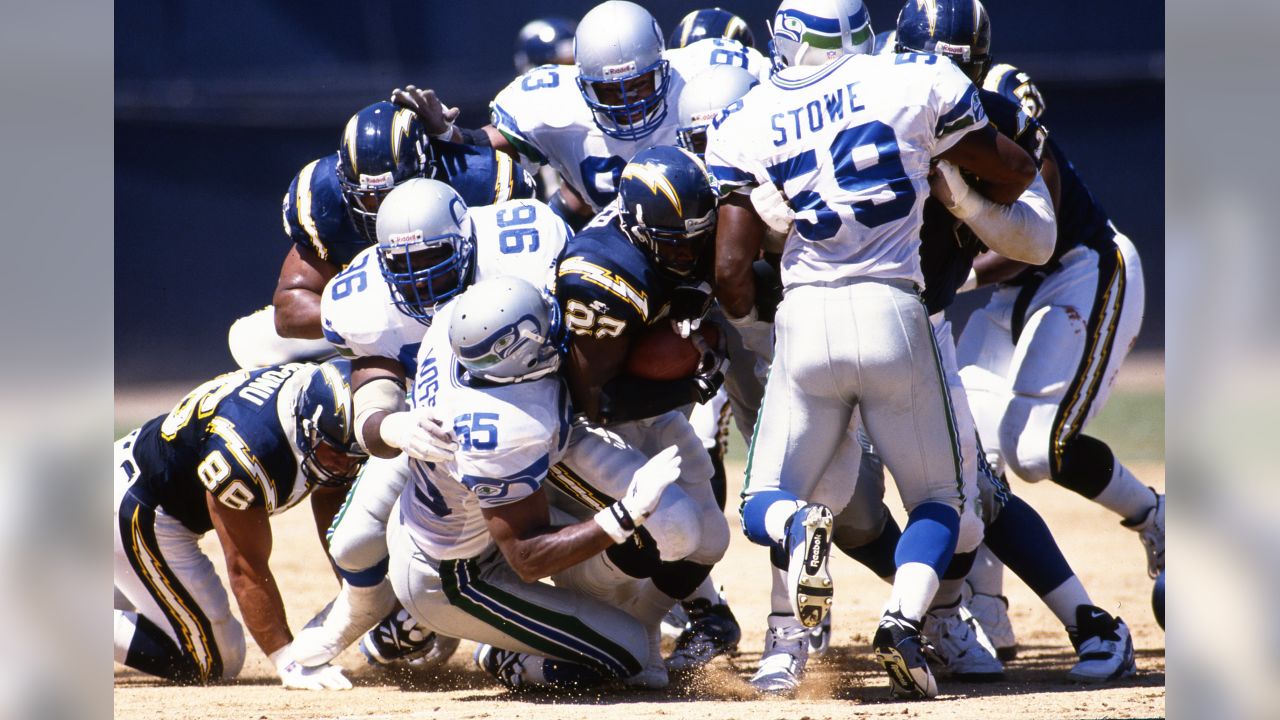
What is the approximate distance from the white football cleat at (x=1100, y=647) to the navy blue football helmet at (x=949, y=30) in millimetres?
1827

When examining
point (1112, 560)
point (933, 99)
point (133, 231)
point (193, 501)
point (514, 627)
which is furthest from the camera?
point (133, 231)

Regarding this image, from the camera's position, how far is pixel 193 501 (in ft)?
15.9

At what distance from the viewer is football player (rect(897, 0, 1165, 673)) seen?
16.4 ft

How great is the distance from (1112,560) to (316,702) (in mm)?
4419

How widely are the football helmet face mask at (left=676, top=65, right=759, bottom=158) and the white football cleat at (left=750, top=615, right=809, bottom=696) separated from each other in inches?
59.0

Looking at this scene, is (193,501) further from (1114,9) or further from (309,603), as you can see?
(1114,9)

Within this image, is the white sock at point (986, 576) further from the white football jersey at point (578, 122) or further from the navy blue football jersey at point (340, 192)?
the navy blue football jersey at point (340, 192)

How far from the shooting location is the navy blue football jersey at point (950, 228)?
4328 millimetres

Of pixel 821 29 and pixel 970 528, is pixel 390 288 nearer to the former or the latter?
pixel 821 29

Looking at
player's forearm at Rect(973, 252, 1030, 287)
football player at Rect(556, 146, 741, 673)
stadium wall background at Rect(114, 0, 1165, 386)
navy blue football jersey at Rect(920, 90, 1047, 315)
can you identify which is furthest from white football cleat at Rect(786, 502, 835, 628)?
stadium wall background at Rect(114, 0, 1165, 386)

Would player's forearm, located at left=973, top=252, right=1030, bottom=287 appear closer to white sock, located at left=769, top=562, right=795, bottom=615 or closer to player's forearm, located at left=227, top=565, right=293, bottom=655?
white sock, located at left=769, top=562, right=795, bottom=615
